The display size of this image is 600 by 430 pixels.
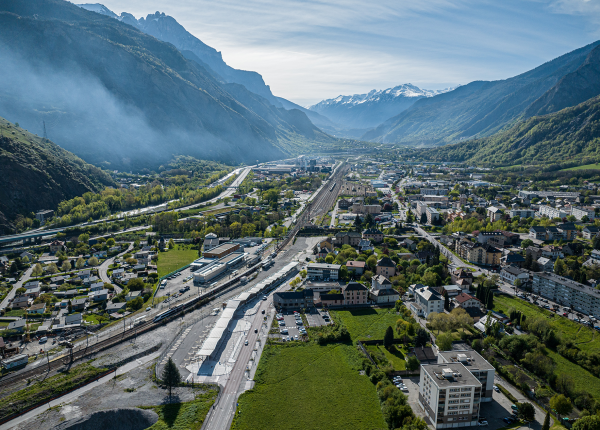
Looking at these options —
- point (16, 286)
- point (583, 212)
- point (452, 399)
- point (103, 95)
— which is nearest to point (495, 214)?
point (583, 212)

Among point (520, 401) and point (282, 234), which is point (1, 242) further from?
point (520, 401)

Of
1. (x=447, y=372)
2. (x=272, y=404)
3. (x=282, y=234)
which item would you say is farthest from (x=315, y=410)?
(x=282, y=234)

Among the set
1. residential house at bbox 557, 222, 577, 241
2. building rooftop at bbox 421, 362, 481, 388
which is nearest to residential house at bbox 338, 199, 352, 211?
residential house at bbox 557, 222, 577, 241

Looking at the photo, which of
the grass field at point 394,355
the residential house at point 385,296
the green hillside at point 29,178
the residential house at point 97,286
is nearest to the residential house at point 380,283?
the residential house at point 385,296

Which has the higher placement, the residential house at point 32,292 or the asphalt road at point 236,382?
the residential house at point 32,292

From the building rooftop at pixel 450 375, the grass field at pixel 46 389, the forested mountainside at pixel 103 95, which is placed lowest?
the grass field at pixel 46 389

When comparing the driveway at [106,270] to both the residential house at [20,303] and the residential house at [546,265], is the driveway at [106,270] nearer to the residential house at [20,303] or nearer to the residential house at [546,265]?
the residential house at [20,303]

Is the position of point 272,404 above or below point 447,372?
below

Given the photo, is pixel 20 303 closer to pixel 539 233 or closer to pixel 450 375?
pixel 450 375
